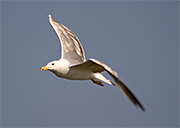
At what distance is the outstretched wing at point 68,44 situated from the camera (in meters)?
10.0

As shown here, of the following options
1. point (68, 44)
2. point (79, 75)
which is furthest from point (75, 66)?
point (68, 44)

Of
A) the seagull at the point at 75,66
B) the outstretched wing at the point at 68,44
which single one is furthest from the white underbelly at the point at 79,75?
the outstretched wing at the point at 68,44

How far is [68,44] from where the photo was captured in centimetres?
1042

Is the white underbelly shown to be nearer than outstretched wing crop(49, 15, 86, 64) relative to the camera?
Yes

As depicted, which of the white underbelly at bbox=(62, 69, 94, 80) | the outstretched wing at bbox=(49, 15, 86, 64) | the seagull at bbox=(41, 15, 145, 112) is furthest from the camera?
the outstretched wing at bbox=(49, 15, 86, 64)

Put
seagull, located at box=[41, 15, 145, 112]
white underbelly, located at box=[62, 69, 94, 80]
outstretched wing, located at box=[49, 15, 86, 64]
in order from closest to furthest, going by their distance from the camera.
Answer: seagull, located at box=[41, 15, 145, 112]
white underbelly, located at box=[62, 69, 94, 80]
outstretched wing, located at box=[49, 15, 86, 64]

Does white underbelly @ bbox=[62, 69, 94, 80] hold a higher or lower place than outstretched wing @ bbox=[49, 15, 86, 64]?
lower

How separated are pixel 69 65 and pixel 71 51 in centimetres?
122

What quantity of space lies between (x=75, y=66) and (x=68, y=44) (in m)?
1.82

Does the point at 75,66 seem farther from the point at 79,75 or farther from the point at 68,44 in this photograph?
the point at 68,44

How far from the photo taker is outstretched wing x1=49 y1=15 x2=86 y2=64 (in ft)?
32.8

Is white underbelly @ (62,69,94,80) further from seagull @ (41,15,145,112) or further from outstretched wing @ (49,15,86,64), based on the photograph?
outstretched wing @ (49,15,86,64)

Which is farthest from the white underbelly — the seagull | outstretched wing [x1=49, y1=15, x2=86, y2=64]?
outstretched wing [x1=49, y1=15, x2=86, y2=64]

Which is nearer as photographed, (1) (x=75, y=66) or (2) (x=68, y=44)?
(1) (x=75, y=66)
